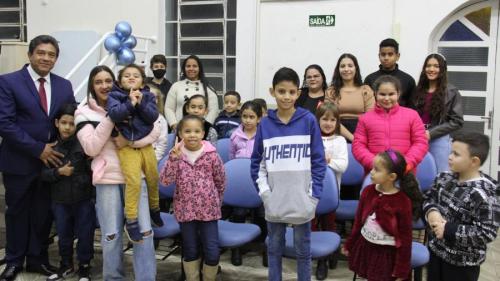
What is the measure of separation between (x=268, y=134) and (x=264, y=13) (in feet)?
11.2

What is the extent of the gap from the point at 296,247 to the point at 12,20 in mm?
6241

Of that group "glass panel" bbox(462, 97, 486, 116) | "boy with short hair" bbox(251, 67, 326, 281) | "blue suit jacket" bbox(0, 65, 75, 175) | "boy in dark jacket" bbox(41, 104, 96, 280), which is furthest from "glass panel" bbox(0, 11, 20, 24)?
"glass panel" bbox(462, 97, 486, 116)

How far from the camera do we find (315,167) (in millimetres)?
2562

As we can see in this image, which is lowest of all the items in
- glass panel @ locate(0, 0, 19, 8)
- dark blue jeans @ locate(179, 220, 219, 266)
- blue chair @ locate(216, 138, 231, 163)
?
dark blue jeans @ locate(179, 220, 219, 266)

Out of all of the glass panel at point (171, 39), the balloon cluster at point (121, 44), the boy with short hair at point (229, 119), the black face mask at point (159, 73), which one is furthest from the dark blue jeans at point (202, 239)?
the glass panel at point (171, 39)

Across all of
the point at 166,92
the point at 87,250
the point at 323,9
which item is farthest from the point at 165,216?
the point at 323,9

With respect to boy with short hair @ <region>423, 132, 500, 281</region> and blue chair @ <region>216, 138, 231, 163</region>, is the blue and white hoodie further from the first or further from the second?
blue chair @ <region>216, 138, 231, 163</region>

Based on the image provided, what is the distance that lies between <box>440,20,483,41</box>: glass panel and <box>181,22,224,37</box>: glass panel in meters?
2.64

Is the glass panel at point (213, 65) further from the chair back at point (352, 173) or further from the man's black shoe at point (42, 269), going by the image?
the man's black shoe at point (42, 269)

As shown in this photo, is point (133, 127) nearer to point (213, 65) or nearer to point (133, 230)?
point (133, 230)

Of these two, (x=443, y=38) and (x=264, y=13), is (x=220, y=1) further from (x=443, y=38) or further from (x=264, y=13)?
(x=443, y=38)

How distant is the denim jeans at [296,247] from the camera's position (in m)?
2.60

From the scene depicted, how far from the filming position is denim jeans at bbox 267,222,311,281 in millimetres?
2600

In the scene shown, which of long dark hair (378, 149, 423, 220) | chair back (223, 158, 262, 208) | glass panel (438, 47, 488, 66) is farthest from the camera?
glass panel (438, 47, 488, 66)
